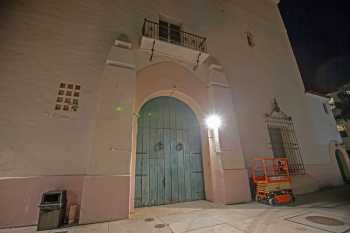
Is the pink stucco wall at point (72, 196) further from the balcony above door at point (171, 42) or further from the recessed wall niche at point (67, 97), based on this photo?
the balcony above door at point (171, 42)

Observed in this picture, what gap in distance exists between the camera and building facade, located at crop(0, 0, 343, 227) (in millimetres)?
3543

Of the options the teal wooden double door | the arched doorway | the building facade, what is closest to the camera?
the building facade

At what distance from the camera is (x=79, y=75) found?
14.6 ft

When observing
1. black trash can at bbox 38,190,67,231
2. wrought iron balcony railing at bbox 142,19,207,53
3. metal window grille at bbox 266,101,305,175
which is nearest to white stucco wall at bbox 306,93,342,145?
metal window grille at bbox 266,101,305,175

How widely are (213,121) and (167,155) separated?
6.82 ft

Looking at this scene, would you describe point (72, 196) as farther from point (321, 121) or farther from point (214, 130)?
point (321, 121)

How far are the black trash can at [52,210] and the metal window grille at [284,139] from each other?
742cm

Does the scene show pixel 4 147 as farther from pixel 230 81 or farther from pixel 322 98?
pixel 322 98

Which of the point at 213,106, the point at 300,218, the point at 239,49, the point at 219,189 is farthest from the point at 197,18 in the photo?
the point at 300,218

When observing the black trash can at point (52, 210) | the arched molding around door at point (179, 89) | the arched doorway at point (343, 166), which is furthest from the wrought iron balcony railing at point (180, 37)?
the arched doorway at point (343, 166)

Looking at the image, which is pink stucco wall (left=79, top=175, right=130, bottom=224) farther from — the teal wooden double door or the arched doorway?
the arched doorway

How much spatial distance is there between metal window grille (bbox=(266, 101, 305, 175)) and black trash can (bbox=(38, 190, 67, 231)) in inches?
292

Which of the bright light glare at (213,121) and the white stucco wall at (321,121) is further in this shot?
the white stucco wall at (321,121)

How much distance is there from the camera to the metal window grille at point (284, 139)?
267 inches
